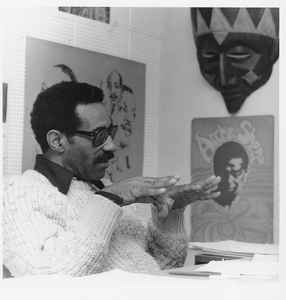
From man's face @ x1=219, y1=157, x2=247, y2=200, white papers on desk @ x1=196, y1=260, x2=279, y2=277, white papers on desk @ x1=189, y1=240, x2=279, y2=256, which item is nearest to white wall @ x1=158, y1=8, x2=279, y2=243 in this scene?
man's face @ x1=219, y1=157, x2=247, y2=200

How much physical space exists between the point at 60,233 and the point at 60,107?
581 millimetres

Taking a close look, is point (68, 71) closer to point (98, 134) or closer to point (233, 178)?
point (98, 134)

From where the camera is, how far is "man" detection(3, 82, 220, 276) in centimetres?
184

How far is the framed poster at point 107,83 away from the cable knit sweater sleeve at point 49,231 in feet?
2.96

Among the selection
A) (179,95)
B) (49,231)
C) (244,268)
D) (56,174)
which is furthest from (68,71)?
(244,268)

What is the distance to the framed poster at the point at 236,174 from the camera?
3594 millimetres

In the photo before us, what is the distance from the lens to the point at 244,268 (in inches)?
60.7

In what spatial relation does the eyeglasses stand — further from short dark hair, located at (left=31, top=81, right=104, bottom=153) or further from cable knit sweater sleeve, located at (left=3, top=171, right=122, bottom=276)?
cable knit sweater sleeve, located at (left=3, top=171, right=122, bottom=276)

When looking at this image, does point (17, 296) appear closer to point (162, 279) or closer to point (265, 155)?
point (162, 279)

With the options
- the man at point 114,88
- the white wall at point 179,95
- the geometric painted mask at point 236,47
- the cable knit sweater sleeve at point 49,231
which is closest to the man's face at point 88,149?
the cable knit sweater sleeve at point 49,231

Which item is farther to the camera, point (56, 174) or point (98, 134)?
point (98, 134)

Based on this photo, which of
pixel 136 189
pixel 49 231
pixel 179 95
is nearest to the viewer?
pixel 49 231

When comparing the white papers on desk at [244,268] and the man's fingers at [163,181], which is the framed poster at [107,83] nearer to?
the man's fingers at [163,181]
